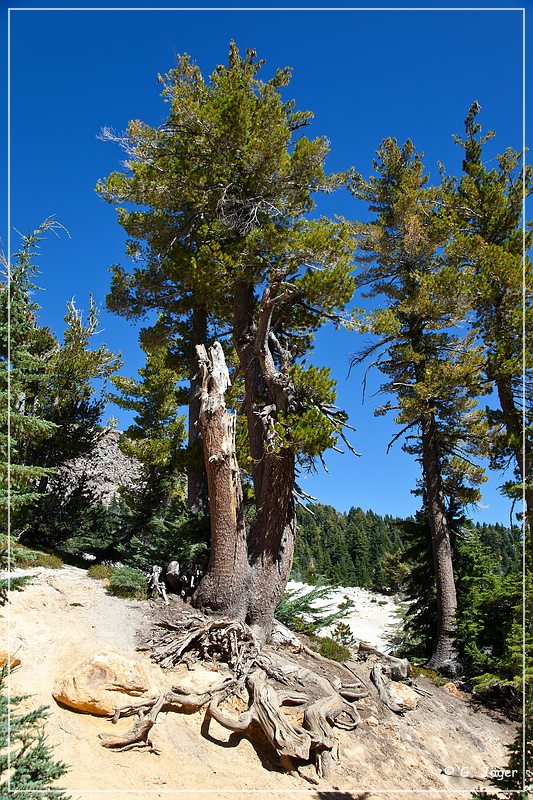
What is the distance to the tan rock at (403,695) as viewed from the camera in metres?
7.86

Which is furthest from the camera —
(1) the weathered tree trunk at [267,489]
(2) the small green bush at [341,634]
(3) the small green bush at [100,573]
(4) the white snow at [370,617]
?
(4) the white snow at [370,617]

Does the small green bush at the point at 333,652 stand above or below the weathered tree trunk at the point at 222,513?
below

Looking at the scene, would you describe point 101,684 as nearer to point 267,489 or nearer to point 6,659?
point 6,659

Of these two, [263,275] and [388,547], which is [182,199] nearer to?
[263,275]

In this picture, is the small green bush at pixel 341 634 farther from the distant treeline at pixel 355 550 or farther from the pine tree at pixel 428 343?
the distant treeline at pixel 355 550

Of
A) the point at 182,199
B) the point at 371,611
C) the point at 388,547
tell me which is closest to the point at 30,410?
the point at 182,199

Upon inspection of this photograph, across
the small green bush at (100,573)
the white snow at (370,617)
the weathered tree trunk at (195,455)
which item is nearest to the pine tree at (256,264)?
the weathered tree trunk at (195,455)

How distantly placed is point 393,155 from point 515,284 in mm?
6725

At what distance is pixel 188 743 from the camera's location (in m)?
5.65

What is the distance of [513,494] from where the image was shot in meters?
8.81

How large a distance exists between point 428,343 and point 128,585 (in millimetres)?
10089

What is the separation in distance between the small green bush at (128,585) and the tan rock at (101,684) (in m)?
2.62

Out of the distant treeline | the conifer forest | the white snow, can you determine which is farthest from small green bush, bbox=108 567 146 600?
the distant treeline

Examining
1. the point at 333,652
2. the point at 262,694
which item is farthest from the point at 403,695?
the point at 262,694
